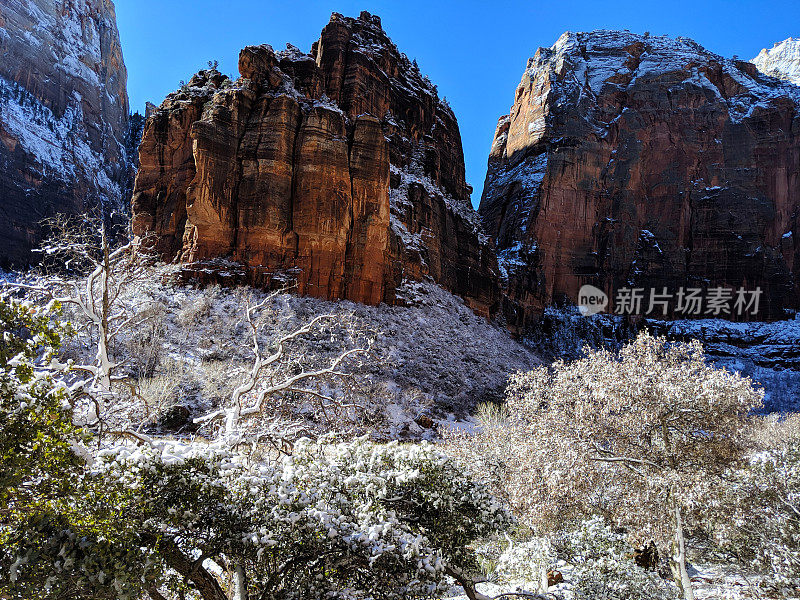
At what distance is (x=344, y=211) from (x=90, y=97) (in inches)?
2898

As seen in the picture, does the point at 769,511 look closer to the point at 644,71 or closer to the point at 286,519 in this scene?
the point at 286,519

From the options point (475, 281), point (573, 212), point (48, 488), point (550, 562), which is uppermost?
point (573, 212)

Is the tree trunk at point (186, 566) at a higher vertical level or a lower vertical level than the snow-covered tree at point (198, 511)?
lower

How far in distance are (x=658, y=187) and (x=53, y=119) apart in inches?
3796

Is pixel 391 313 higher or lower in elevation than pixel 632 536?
higher

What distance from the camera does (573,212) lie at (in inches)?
2638

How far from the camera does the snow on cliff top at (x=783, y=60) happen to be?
93312 mm

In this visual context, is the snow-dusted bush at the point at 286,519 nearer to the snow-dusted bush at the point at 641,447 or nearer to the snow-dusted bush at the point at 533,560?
the snow-dusted bush at the point at 641,447

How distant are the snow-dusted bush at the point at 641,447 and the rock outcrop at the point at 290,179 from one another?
2555cm

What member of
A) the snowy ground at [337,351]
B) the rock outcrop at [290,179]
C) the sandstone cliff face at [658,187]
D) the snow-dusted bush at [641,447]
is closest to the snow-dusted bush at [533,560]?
the snow-dusted bush at [641,447]

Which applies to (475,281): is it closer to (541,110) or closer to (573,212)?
(573,212)

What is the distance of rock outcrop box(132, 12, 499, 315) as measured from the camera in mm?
32594

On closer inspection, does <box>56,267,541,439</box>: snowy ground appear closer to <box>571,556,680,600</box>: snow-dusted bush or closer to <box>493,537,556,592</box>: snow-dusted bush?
<box>493,537,556,592</box>: snow-dusted bush

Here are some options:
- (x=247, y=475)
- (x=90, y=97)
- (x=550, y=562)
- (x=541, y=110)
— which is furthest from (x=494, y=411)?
(x=90, y=97)
